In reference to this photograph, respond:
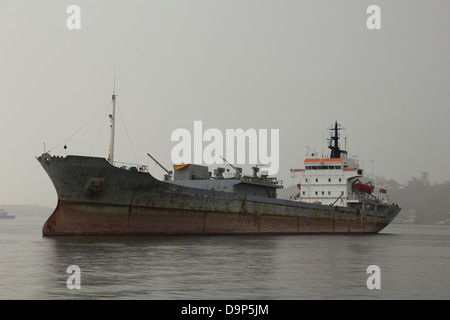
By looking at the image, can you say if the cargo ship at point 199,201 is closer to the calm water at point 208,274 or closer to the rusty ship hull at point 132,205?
the rusty ship hull at point 132,205

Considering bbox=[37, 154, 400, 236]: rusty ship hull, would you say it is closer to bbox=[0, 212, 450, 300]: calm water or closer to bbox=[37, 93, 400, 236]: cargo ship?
bbox=[37, 93, 400, 236]: cargo ship

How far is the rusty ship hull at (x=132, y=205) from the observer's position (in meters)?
31.7

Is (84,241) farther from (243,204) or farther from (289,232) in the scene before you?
(289,232)

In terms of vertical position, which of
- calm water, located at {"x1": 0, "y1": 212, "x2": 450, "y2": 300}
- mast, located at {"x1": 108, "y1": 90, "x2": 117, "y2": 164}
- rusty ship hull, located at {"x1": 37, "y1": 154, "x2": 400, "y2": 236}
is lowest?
calm water, located at {"x1": 0, "y1": 212, "x2": 450, "y2": 300}

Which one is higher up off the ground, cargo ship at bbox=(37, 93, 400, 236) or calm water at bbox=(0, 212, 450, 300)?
cargo ship at bbox=(37, 93, 400, 236)

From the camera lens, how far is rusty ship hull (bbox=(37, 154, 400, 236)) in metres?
31.7

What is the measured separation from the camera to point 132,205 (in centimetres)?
3356

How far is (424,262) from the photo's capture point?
24.9 metres

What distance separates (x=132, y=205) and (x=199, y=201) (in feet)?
18.3

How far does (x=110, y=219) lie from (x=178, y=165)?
12.6 m

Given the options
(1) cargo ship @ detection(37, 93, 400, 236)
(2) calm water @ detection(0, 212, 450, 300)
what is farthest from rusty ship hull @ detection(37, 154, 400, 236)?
(2) calm water @ detection(0, 212, 450, 300)

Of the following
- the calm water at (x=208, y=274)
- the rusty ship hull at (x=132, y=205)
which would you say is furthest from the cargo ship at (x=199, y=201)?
the calm water at (x=208, y=274)

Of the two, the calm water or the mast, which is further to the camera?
the mast
